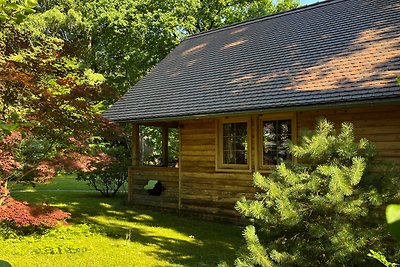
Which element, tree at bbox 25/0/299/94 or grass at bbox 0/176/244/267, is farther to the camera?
tree at bbox 25/0/299/94

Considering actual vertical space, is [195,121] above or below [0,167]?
above

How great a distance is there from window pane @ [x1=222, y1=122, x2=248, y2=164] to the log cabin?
3 centimetres

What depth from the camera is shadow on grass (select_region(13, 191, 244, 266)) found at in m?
7.29

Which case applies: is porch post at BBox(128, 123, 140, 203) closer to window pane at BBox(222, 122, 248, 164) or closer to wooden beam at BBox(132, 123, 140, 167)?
wooden beam at BBox(132, 123, 140, 167)

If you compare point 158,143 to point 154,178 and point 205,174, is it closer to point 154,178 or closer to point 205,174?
point 154,178

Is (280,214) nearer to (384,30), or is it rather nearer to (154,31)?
(384,30)

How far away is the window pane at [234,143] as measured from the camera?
415 inches

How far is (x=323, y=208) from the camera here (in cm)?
433

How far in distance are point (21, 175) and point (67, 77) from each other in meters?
2.20

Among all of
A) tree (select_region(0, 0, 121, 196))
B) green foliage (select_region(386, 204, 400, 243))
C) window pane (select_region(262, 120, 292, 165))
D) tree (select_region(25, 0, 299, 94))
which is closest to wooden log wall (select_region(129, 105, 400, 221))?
window pane (select_region(262, 120, 292, 165))

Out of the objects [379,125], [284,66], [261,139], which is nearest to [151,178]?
[261,139]

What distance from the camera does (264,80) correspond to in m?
10.1

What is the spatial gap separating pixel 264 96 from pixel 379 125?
98.9 inches

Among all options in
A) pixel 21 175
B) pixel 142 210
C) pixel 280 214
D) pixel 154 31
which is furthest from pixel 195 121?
pixel 154 31
